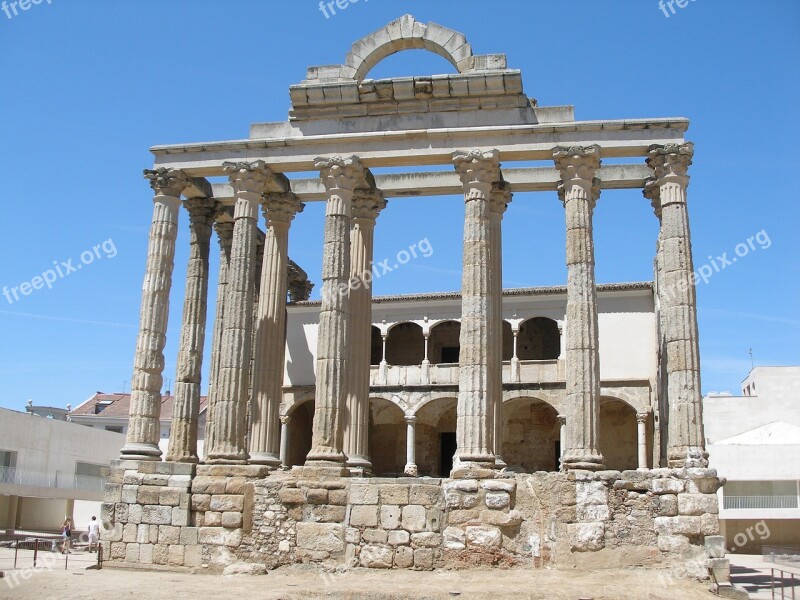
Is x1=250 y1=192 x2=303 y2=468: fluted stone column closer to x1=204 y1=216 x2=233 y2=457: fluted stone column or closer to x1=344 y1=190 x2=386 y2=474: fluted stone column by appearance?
x1=204 y1=216 x2=233 y2=457: fluted stone column

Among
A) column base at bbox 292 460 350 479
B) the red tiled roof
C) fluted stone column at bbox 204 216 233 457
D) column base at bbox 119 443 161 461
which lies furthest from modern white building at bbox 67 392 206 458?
column base at bbox 292 460 350 479

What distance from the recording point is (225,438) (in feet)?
69.6

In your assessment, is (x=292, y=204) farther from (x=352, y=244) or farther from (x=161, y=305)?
A: (x=161, y=305)

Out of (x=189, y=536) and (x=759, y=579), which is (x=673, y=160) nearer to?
(x=759, y=579)

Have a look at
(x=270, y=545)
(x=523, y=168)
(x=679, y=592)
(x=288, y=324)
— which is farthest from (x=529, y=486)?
(x=288, y=324)

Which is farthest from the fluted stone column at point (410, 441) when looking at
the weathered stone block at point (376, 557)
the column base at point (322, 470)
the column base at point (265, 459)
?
the weathered stone block at point (376, 557)

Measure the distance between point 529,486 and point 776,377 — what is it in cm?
2401

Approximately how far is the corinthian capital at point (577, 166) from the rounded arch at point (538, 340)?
14.0 meters

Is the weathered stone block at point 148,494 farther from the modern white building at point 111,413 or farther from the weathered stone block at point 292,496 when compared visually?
the modern white building at point 111,413

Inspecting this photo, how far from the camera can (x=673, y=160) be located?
20.5m

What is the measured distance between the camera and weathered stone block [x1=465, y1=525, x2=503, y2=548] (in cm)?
1831

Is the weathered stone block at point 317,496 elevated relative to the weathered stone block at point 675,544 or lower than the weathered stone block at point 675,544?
elevated

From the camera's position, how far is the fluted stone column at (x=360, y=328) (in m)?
21.9

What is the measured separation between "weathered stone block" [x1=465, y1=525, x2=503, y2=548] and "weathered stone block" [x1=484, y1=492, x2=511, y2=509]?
1.54 ft
